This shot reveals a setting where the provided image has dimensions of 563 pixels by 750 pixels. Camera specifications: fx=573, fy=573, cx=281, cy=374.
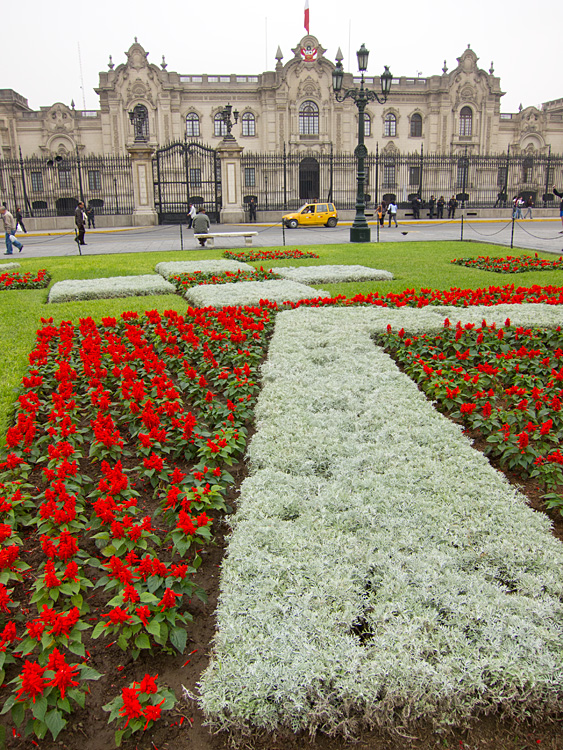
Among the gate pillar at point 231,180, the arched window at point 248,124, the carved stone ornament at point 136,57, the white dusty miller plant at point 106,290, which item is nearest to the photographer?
the white dusty miller plant at point 106,290

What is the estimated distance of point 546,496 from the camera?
10.8ft

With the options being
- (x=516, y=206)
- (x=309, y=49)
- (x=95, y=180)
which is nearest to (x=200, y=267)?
(x=516, y=206)

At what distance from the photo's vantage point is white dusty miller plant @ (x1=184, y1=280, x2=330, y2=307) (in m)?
8.53

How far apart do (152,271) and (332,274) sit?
447 centimetres

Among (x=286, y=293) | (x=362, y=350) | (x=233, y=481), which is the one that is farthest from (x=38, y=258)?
(x=233, y=481)

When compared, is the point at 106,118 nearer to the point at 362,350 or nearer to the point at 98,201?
the point at 98,201

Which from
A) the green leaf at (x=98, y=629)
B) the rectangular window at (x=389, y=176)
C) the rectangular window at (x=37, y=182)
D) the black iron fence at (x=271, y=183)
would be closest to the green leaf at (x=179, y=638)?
the green leaf at (x=98, y=629)

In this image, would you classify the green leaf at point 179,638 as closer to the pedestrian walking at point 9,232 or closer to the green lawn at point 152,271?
the green lawn at point 152,271

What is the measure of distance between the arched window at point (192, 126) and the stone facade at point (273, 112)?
0.26 ft

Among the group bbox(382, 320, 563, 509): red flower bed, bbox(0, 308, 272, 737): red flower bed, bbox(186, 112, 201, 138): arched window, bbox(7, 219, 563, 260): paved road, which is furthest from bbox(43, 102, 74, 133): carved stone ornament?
bbox(382, 320, 563, 509): red flower bed

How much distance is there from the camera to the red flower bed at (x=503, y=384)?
377 centimetres

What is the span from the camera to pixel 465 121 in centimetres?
5347

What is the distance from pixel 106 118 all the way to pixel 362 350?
1948 inches

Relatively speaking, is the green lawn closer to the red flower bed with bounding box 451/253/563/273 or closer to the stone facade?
the red flower bed with bounding box 451/253/563/273
